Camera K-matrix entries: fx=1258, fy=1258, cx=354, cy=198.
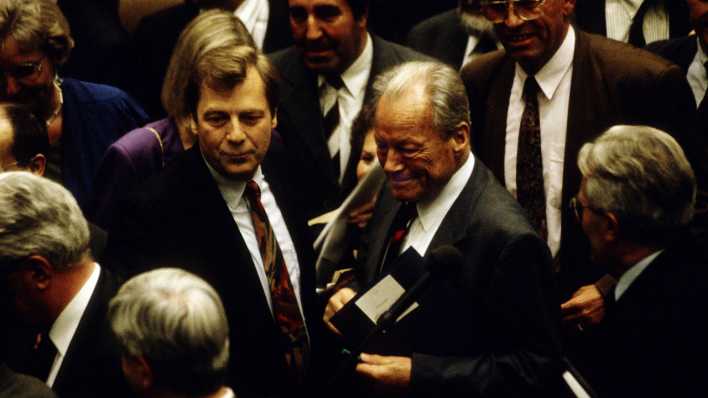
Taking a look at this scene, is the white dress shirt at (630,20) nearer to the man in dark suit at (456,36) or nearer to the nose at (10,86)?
the man in dark suit at (456,36)

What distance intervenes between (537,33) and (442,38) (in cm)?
140

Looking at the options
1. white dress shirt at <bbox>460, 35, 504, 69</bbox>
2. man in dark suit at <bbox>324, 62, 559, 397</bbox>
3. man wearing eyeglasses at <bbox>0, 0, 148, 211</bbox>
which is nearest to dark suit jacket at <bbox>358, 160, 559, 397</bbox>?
man in dark suit at <bbox>324, 62, 559, 397</bbox>

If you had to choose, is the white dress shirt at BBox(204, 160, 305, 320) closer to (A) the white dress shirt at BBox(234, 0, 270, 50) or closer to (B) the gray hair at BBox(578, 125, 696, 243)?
(B) the gray hair at BBox(578, 125, 696, 243)

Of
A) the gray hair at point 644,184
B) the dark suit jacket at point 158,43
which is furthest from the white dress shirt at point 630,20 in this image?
the gray hair at point 644,184

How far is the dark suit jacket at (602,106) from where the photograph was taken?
4434mm

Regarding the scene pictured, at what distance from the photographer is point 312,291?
171 inches

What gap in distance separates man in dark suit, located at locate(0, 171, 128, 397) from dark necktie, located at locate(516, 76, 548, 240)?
1.69 m

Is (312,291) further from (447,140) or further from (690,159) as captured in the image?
(690,159)

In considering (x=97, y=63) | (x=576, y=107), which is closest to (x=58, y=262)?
(x=576, y=107)

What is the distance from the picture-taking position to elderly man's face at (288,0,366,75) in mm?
5309

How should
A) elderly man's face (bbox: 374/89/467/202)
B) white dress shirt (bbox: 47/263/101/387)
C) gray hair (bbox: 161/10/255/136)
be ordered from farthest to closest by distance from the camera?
gray hair (bbox: 161/10/255/136) < elderly man's face (bbox: 374/89/467/202) < white dress shirt (bbox: 47/263/101/387)

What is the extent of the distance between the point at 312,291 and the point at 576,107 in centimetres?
117

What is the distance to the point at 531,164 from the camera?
463 centimetres

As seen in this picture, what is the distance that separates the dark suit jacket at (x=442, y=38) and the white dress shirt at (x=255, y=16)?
70cm
